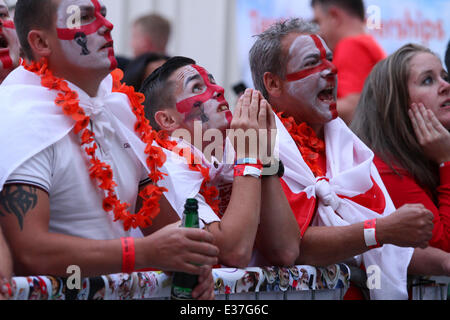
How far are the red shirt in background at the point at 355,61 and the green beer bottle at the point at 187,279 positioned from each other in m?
2.56

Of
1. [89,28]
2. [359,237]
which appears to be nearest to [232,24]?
[359,237]

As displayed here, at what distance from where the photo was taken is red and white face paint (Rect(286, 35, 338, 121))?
9.63 feet

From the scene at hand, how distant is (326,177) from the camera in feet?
9.30

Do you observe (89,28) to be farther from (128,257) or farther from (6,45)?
(128,257)

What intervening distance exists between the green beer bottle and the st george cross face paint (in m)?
1.06

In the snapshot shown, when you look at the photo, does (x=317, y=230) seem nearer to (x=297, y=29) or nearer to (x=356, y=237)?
(x=356, y=237)

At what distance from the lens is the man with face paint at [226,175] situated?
230 centimetres

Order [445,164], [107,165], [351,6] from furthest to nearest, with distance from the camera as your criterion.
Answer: [351,6]
[445,164]
[107,165]

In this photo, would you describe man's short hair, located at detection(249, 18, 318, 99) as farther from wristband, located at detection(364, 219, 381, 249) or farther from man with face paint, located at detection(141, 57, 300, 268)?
wristband, located at detection(364, 219, 381, 249)

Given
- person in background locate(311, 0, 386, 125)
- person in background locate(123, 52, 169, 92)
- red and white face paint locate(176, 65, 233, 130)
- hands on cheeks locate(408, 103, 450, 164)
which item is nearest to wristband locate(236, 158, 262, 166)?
red and white face paint locate(176, 65, 233, 130)

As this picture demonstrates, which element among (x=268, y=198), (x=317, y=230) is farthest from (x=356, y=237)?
(x=268, y=198)

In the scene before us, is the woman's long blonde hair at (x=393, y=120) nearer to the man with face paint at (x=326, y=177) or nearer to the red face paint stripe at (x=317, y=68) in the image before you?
the man with face paint at (x=326, y=177)

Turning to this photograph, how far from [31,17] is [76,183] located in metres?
0.59

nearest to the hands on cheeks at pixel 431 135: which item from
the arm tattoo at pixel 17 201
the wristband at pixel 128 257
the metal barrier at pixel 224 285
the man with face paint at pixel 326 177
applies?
the man with face paint at pixel 326 177
